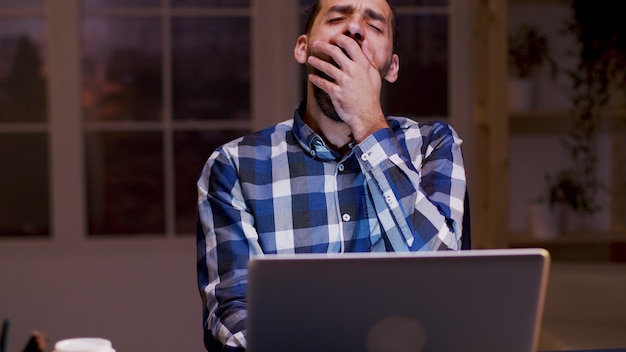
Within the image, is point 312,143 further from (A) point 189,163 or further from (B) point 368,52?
(A) point 189,163

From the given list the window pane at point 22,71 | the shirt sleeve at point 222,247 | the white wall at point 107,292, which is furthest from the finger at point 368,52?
the window pane at point 22,71

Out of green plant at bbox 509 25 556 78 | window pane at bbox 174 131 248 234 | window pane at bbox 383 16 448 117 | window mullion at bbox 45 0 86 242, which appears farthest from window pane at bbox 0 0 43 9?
green plant at bbox 509 25 556 78

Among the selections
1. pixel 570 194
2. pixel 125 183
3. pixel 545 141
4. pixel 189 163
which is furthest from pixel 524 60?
pixel 125 183

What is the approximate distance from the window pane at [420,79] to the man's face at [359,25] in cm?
199

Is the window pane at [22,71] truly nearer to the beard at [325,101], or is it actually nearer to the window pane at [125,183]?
the window pane at [125,183]

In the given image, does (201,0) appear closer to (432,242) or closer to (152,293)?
(152,293)

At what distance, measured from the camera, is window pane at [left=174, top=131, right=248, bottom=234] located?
12.3 ft

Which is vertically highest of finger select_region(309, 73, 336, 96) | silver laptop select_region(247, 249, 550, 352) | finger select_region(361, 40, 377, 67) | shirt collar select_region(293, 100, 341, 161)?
finger select_region(361, 40, 377, 67)

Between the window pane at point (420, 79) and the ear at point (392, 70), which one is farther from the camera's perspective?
the window pane at point (420, 79)

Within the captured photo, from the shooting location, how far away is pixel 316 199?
1.73 m

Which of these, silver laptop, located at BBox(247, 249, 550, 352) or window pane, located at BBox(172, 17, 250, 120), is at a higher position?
window pane, located at BBox(172, 17, 250, 120)

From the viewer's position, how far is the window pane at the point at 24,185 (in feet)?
12.2

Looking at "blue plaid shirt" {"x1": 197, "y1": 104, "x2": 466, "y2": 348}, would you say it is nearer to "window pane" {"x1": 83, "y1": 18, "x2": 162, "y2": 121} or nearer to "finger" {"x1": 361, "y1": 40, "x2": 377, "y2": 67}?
"finger" {"x1": 361, "y1": 40, "x2": 377, "y2": 67}

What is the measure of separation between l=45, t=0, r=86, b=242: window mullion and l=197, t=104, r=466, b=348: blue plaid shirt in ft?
6.40
